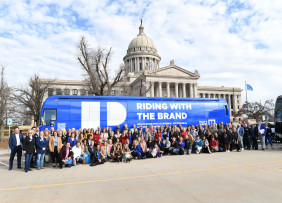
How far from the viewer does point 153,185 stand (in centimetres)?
584

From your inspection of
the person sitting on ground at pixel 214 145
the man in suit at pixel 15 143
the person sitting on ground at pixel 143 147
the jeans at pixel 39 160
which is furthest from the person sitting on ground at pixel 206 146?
the man in suit at pixel 15 143

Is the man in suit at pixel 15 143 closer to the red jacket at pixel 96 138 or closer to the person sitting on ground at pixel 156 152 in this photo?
the red jacket at pixel 96 138

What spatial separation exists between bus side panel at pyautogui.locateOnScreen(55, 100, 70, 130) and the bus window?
0.23m

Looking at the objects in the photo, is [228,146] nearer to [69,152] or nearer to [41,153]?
[69,152]

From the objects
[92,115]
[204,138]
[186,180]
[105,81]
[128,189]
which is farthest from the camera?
[105,81]

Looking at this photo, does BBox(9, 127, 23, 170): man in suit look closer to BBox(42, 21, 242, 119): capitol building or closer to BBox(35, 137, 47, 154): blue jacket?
BBox(35, 137, 47, 154): blue jacket

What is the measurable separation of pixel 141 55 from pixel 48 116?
73705 mm

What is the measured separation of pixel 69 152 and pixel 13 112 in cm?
2115

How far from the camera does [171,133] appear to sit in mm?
12812

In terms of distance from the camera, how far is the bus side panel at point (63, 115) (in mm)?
12492

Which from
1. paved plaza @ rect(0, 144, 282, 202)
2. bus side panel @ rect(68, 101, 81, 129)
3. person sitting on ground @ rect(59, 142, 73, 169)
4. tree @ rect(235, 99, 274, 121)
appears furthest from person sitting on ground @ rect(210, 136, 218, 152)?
tree @ rect(235, 99, 274, 121)

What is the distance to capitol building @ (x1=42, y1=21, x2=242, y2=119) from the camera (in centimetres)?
6034

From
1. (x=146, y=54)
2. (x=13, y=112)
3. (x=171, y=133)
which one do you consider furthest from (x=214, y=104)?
(x=146, y=54)

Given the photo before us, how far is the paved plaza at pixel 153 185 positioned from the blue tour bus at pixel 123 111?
5073 millimetres
